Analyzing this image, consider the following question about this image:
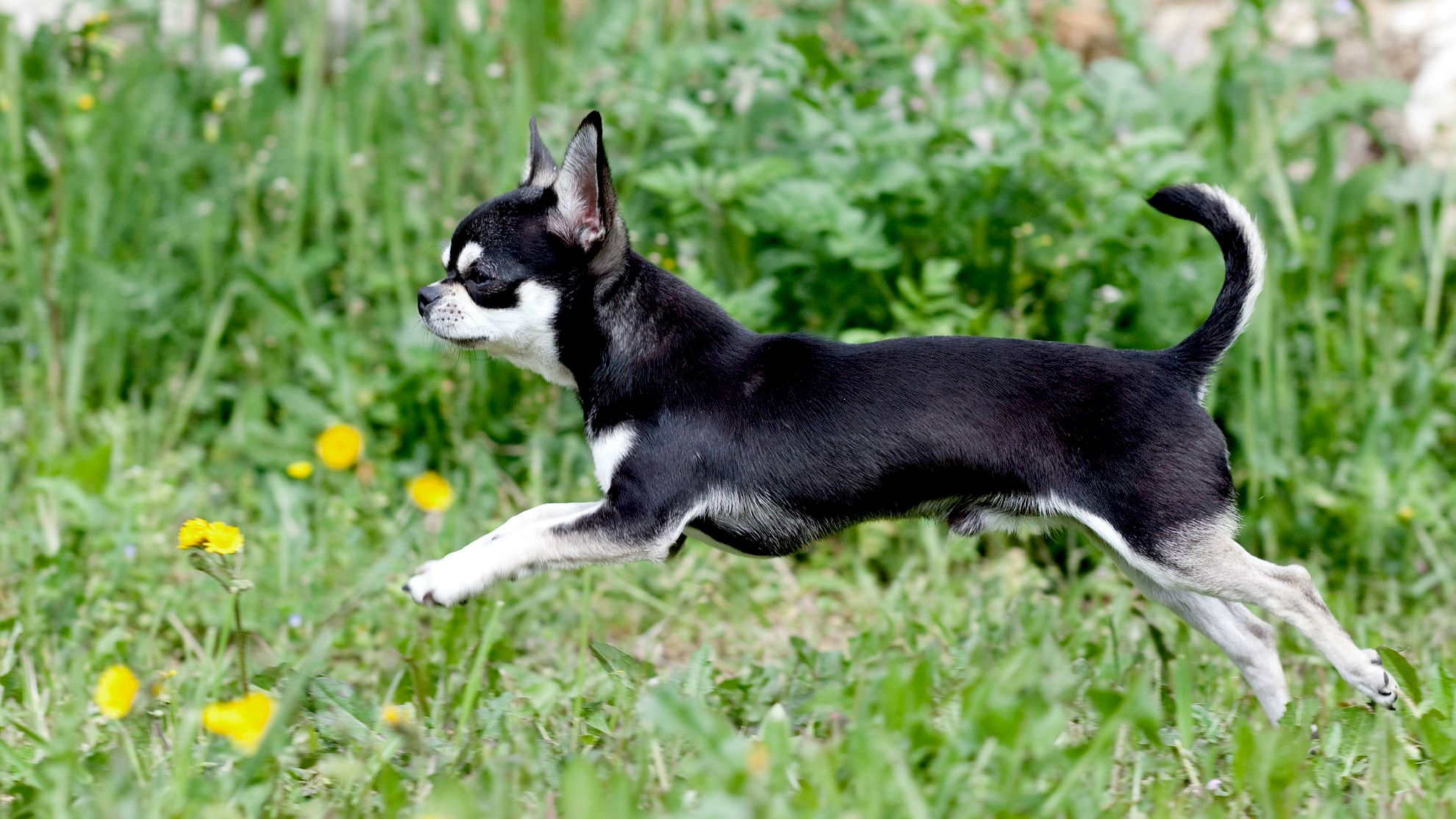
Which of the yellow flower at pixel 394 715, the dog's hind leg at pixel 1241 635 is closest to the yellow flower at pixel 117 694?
the yellow flower at pixel 394 715

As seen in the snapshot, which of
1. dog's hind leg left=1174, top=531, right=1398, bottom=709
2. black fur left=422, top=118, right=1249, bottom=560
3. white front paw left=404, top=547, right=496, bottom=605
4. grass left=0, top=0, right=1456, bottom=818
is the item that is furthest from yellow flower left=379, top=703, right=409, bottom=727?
dog's hind leg left=1174, top=531, right=1398, bottom=709

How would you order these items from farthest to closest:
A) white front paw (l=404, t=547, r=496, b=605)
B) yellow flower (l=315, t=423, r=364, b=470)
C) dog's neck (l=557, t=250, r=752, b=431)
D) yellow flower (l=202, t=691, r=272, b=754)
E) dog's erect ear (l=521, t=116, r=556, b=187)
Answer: yellow flower (l=315, t=423, r=364, b=470)
dog's erect ear (l=521, t=116, r=556, b=187)
dog's neck (l=557, t=250, r=752, b=431)
white front paw (l=404, t=547, r=496, b=605)
yellow flower (l=202, t=691, r=272, b=754)

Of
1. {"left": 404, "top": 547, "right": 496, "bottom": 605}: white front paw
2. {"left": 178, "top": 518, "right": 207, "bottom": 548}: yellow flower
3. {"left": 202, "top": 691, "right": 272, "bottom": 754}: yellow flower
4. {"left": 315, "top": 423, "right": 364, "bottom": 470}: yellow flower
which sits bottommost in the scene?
{"left": 315, "top": 423, "right": 364, "bottom": 470}: yellow flower

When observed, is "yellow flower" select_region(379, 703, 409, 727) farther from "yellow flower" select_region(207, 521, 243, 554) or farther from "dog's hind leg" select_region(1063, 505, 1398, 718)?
"dog's hind leg" select_region(1063, 505, 1398, 718)

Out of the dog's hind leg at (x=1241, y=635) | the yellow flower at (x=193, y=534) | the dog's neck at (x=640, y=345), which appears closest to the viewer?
the yellow flower at (x=193, y=534)

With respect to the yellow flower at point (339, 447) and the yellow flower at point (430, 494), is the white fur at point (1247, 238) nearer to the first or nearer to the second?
the yellow flower at point (430, 494)

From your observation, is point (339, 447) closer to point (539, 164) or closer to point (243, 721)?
point (539, 164)

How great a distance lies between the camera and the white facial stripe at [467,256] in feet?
10.4

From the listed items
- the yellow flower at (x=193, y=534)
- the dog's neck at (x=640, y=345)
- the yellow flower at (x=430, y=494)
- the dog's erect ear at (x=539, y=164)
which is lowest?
the yellow flower at (x=430, y=494)

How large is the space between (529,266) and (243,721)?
1140mm

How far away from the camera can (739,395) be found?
3.10 m

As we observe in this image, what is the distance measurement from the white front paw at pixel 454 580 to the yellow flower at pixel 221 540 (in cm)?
34

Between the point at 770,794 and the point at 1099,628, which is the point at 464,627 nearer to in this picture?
the point at 770,794

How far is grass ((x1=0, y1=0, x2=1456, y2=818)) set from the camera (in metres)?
2.89
